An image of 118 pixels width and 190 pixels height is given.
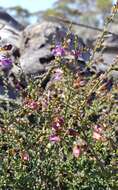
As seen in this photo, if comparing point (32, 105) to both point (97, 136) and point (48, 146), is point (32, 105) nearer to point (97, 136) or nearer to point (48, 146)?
point (48, 146)

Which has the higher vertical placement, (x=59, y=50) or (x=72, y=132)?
(x=59, y=50)

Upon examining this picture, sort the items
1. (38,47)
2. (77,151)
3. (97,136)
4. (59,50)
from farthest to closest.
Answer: (38,47) < (59,50) < (97,136) < (77,151)

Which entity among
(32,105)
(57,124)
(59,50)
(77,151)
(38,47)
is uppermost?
(38,47)

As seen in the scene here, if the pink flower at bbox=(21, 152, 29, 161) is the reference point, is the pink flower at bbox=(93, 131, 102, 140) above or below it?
above

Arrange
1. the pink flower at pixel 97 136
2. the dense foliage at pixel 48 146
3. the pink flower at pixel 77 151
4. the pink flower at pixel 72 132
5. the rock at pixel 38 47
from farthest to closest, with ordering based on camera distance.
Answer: the rock at pixel 38 47, the dense foliage at pixel 48 146, the pink flower at pixel 97 136, the pink flower at pixel 72 132, the pink flower at pixel 77 151

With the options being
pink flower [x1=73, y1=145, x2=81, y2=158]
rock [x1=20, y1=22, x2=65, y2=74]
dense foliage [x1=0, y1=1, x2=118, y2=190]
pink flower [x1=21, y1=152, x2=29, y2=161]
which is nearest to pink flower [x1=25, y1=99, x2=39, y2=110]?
dense foliage [x1=0, y1=1, x2=118, y2=190]

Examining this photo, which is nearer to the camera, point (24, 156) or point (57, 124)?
point (57, 124)

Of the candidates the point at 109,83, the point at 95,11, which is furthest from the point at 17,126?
the point at 95,11

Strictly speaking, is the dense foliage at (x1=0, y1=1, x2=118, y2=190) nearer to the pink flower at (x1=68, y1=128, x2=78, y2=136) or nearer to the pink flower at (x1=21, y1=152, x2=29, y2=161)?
the pink flower at (x1=21, y1=152, x2=29, y2=161)

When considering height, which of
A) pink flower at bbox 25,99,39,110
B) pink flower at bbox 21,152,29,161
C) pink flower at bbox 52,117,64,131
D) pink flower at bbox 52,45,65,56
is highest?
pink flower at bbox 52,45,65,56

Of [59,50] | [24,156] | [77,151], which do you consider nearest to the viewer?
[77,151]

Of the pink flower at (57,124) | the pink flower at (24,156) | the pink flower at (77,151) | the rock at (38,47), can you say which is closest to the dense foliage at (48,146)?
the pink flower at (24,156)

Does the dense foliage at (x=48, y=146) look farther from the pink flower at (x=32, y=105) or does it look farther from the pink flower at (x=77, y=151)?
the pink flower at (x=77, y=151)

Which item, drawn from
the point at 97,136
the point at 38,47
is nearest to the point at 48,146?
the point at 97,136
